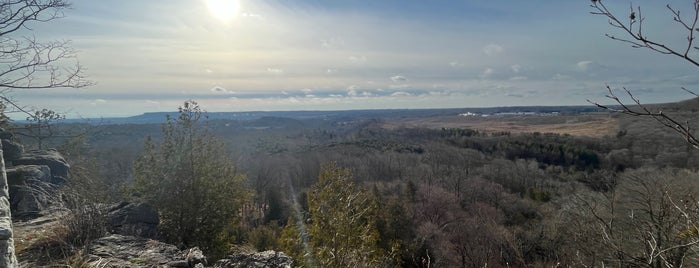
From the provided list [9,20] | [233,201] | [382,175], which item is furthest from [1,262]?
[382,175]

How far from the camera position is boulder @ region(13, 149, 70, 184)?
14.9 m

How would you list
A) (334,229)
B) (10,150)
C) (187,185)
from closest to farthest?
(334,229)
(187,185)
(10,150)

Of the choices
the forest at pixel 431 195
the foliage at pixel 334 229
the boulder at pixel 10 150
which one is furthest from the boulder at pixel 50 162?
the foliage at pixel 334 229

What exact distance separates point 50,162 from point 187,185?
264 inches

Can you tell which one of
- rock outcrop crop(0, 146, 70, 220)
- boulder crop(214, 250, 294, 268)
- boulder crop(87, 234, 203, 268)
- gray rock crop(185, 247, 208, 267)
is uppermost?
rock outcrop crop(0, 146, 70, 220)

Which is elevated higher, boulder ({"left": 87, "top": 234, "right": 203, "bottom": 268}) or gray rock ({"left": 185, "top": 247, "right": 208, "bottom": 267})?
boulder ({"left": 87, "top": 234, "right": 203, "bottom": 268})

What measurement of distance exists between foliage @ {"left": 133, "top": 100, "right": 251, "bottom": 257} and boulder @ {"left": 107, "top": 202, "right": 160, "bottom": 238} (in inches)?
23.2

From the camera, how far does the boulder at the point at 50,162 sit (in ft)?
48.8

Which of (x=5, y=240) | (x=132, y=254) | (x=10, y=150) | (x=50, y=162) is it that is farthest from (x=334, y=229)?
(x=10, y=150)

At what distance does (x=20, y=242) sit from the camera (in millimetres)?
7176

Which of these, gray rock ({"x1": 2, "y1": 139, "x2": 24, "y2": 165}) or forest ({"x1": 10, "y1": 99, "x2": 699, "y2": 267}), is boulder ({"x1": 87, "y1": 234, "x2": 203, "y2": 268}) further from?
gray rock ({"x1": 2, "y1": 139, "x2": 24, "y2": 165})

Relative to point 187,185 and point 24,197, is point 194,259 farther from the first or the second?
point 24,197

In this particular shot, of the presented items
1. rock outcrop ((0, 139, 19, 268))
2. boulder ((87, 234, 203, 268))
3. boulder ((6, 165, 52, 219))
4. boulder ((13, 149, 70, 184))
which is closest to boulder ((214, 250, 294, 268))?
boulder ((87, 234, 203, 268))

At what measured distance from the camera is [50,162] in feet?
51.1
